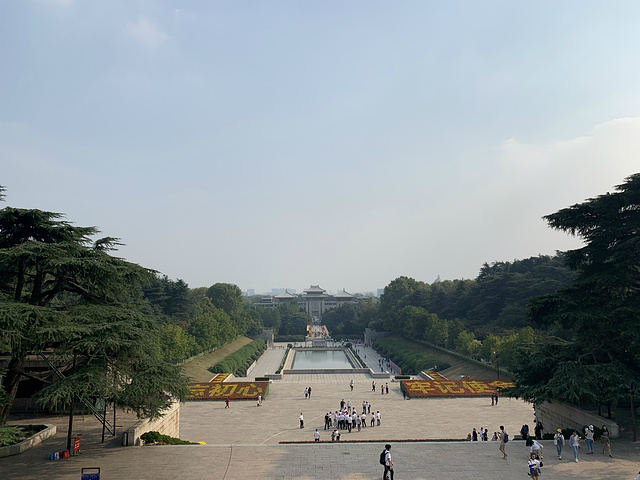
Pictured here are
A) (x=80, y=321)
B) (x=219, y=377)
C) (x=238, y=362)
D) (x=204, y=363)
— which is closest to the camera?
(x=80, y=321)

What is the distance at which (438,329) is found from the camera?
5509 cm

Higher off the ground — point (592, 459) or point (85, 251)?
point (85, 251)

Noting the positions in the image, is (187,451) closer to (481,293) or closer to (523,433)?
(523,433)

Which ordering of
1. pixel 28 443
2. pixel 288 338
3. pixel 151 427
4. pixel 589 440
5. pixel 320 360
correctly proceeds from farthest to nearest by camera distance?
1. pixel 288 338
2. pixel 320 360
3. pixel 151 427
4. pixel 28 443
5. pixel 589 440

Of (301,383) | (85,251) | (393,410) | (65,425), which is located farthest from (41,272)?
(301,383)

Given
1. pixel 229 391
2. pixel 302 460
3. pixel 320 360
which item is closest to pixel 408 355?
pixel 320 360

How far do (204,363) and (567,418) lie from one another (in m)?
38.3

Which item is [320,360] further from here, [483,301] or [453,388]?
[453,388]

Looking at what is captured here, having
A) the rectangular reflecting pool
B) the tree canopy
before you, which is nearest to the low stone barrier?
the tree canopy

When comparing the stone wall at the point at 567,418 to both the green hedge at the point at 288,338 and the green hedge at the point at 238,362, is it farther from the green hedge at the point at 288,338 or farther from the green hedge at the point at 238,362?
the green hedge at the point at 288,338

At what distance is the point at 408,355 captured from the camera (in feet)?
183

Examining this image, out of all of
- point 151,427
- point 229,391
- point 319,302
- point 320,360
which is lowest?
point 320,360

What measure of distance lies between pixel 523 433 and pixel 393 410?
11770mm

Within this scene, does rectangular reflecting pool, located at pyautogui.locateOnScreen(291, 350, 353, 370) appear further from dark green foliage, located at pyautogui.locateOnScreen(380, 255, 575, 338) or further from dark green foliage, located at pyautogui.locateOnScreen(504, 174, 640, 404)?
dark green foliage, located at pyautogui.locateOnScreen(504, 174, 640, 404)
